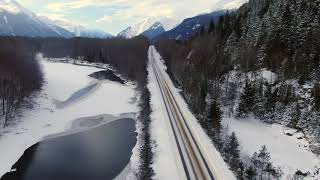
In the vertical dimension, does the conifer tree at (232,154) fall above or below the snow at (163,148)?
below

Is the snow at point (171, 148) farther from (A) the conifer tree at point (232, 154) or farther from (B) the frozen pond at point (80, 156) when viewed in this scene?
(B) the frozen pond at point (80, 156)

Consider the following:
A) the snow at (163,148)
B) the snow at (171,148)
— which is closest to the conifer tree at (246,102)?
the snow at (171,148)

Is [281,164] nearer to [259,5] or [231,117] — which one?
[231,117]

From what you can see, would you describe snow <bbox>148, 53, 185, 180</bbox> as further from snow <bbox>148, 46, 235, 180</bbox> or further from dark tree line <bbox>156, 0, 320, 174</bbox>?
dark tree line <bbox>156, 0, 320, 174</bbox>

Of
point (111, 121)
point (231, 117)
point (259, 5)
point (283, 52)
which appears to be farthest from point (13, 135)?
point (259, 5)

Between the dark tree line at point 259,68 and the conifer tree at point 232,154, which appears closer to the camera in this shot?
the conifer tree at point 232,154

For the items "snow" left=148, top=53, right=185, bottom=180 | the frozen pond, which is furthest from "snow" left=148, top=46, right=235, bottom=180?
the frozen pond
